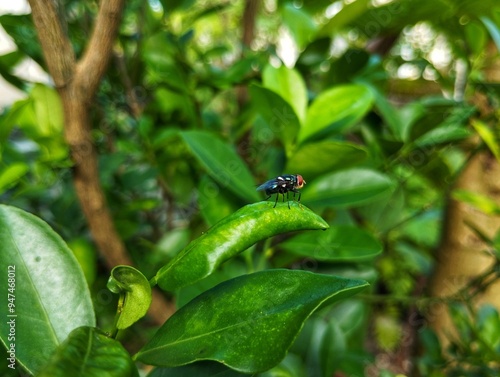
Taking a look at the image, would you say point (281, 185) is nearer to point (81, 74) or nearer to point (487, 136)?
point (81, 74)

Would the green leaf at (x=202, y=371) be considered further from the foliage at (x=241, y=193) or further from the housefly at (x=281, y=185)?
the housefly at (x=281, y=185)

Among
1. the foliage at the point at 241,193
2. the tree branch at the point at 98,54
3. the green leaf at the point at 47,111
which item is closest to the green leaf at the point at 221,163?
the foliage at the point at 241,193

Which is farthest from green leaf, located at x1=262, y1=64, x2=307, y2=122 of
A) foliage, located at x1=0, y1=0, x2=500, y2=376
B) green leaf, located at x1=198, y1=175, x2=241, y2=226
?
green leaf, located at x1=198, y1=175, x2=241, y2=226

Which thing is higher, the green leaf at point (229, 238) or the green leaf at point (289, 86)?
the green leaf at point (289, 86)

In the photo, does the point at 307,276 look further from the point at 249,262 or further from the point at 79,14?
the point at 79,14

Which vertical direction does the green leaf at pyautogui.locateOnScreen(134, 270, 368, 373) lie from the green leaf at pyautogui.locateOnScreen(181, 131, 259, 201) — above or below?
below

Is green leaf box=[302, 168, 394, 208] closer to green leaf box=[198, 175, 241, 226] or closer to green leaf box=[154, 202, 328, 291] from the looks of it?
green leaf box=[198, 175, 241, 226]

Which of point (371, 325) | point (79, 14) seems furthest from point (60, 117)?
point (371, 325)
